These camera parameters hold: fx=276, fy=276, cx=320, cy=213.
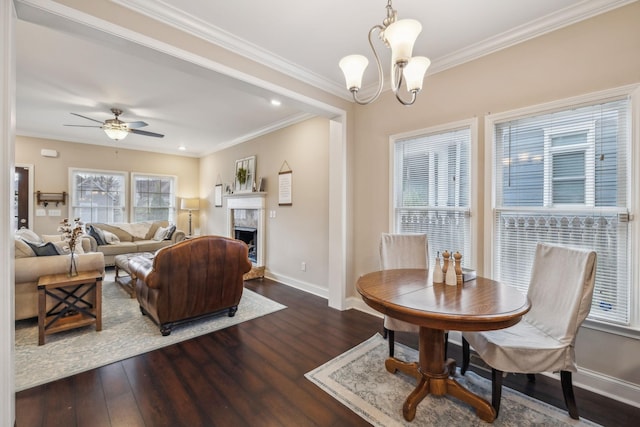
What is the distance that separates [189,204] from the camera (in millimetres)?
6957

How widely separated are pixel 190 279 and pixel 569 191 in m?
3.35

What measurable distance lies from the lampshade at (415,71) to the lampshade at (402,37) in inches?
9.2

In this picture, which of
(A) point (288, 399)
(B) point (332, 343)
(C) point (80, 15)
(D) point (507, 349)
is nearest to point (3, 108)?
(C) point (80, 15)

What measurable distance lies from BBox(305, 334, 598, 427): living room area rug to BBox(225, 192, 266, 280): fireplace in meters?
2.99

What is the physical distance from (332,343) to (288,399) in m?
0.83

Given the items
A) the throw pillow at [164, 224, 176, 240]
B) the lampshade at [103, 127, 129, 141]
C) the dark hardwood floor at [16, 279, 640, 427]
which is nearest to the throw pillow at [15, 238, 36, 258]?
the dark hardwood floor at [16, 279, 640, 427]

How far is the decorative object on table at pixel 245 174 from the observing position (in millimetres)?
5352

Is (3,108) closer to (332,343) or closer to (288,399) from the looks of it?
(288,399)

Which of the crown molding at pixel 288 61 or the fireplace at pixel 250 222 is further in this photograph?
the fireplace at pixel 250 222

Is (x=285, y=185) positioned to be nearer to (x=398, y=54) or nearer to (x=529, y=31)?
(x=398, y=54)

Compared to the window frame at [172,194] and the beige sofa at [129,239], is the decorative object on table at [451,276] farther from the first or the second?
the window frame at [172,194]

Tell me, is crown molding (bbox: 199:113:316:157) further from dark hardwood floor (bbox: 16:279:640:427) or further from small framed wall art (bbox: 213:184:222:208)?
dark hardwood floor (bbox: 16:279:640:427)

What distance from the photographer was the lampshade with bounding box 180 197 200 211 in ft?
22.7

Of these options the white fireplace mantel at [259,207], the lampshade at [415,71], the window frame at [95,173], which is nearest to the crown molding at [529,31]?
the lampshade at [415,71]
